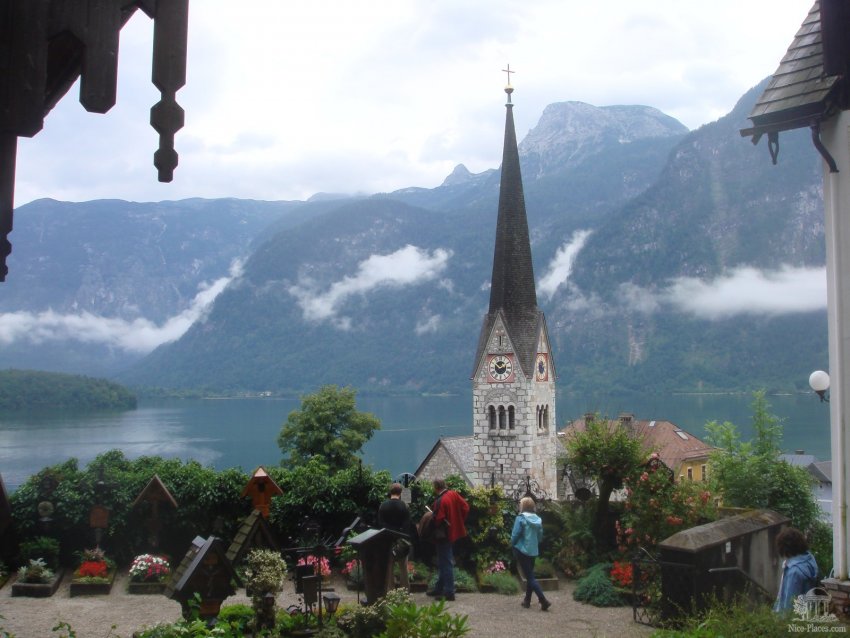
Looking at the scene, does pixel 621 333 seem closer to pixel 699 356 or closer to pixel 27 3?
pixel 699 356

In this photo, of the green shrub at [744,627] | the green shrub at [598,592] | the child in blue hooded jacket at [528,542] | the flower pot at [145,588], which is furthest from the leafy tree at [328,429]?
the green shrub at [744,627]

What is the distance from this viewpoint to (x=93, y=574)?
13094 millimetres

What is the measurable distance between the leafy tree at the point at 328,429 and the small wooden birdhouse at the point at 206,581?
105ft

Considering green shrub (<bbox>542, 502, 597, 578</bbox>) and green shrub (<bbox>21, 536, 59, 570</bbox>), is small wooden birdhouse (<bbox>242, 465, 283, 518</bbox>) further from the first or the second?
green shrub (<bbox>542, 502, 597, 578</bbox>)

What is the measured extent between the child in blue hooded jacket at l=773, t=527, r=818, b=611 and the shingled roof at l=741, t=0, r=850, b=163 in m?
4.07

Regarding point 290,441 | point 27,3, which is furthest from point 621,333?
point 27,3

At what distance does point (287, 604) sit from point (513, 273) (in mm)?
28842

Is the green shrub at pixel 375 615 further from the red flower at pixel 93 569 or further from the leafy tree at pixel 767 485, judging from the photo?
the leafy tree at pixel 767 485

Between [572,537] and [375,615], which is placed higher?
[375,615]

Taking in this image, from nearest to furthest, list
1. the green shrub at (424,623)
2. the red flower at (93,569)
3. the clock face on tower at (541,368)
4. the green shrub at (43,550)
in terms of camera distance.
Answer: the green shrub at (424,623) < the red flower at (93,569) < the green shrub at (43,550) < the clock face on tower at (541,368)

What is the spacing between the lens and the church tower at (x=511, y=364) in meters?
38.7

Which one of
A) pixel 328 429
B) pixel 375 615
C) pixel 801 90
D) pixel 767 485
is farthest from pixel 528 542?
pixel 328 429

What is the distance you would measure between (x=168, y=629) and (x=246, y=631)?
1824mm

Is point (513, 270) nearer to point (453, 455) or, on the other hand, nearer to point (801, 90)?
point (453, 455)
